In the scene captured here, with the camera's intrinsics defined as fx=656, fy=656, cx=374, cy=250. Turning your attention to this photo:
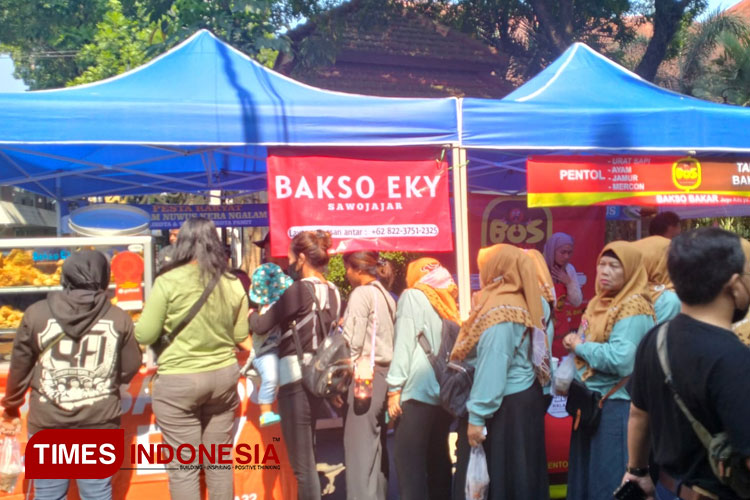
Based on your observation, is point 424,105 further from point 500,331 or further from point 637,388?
point 637,388

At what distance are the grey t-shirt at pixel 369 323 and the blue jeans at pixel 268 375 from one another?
0.45 metres

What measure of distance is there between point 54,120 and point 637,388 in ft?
10.8

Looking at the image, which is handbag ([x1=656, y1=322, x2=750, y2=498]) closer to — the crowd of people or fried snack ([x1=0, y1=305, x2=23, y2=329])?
the crowd of people

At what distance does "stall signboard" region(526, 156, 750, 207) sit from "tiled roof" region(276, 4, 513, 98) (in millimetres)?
10827

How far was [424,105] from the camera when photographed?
405 cm

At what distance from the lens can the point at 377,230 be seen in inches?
161

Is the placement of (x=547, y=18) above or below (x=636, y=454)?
above

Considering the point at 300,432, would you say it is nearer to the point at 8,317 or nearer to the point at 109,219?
the point at 8,317

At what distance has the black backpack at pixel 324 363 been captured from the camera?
3.66 meters

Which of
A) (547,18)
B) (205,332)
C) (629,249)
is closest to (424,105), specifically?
(629,249)

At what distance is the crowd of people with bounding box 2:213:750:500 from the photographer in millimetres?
3227

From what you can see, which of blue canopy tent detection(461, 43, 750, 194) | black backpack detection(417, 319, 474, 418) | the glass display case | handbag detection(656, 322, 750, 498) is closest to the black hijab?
the glass display case

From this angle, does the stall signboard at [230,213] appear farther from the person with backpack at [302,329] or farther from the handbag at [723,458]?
the handbag at [723,458]

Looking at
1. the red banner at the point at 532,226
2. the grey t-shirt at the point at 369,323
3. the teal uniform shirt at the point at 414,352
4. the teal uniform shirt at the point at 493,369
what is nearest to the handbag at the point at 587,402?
the teal uniform shirt at the point at 493,369
